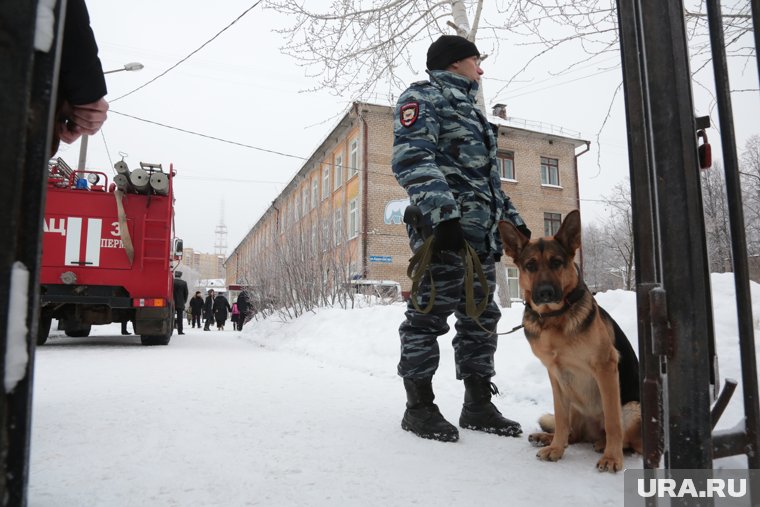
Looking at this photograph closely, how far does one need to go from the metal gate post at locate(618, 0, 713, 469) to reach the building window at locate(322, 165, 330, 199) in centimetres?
2724

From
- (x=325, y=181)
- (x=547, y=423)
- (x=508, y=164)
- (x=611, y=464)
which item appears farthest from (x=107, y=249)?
(x=508, y=164)

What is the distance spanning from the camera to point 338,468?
6.38 feet

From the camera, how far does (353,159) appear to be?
2469 cm

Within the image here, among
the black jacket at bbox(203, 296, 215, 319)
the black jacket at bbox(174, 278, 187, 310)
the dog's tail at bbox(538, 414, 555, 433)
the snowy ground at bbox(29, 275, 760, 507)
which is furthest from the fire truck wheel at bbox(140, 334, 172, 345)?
the black jacket at bbox(203, 296, 215, 319)

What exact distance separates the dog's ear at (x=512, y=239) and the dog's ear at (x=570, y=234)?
7.0 inches

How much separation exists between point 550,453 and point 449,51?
7.70 ft

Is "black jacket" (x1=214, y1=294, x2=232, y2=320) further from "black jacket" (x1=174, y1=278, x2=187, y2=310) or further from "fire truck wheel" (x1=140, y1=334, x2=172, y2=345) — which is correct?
"fire truck wheel" (x1=140, y1=334, x2=172, y2=345)

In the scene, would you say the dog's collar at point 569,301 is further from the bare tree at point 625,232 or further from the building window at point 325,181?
the building window at point 325,181

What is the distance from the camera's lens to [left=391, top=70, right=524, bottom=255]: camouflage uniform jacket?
8.82 ft

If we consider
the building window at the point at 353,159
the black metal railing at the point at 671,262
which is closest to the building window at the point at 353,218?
the building window at the point at 353,159

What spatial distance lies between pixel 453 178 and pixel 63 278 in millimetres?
7481

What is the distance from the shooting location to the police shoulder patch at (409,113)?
2.71 m

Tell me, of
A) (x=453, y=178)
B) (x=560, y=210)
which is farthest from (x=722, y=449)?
(x=560, y=210)

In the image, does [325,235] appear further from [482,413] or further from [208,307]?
[208,307]
